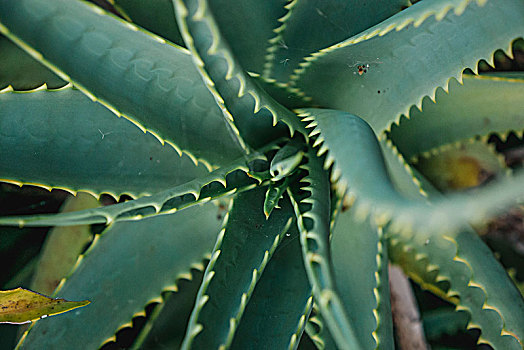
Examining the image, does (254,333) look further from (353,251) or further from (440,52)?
(440,52)

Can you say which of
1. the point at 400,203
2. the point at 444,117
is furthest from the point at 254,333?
the point at 444,117

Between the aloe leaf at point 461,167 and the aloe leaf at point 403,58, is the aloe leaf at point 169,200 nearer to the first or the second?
the aloe leaf at point 403,58

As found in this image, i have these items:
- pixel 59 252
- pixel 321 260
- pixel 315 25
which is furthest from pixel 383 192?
pixel 59 252

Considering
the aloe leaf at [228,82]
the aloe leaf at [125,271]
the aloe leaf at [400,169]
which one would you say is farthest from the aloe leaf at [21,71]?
the aloe leaf at [400,169]

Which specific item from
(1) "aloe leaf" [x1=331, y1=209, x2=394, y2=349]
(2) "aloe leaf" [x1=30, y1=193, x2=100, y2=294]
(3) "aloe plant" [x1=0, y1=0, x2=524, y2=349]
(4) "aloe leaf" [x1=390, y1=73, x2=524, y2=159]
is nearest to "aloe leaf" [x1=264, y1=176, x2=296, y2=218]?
(3) "aloe plant" [x1=0, y1=0, x2=524, y2=349]

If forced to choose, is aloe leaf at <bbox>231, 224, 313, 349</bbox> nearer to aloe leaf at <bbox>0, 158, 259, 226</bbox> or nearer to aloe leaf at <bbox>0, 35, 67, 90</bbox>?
aloe leaf at <bbox>0, 158, 259, 226</bbox>
